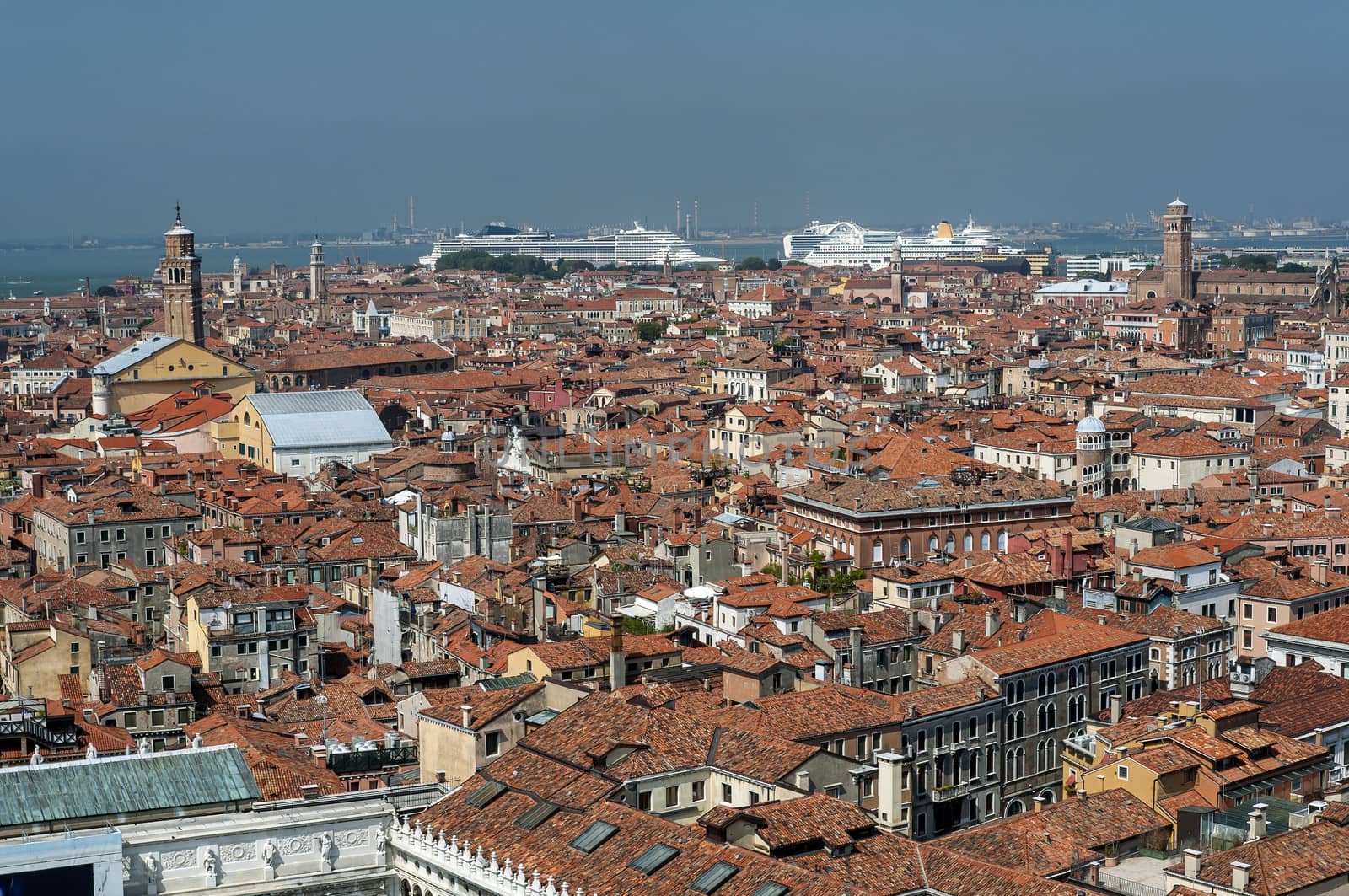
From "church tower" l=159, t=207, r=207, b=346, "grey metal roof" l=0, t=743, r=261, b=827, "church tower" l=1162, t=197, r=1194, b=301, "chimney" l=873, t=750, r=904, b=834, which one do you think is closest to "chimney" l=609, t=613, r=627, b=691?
"chimney" l=873, t=750, r=904, b=834

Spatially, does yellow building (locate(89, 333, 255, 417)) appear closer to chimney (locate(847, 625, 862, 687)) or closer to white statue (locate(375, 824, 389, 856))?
chimney (locate(847, 625, 862, 687))

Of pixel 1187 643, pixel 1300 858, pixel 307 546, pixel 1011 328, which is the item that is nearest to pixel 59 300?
pixel 1011 328

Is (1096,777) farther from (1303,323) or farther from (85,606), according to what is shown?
(1303,323)

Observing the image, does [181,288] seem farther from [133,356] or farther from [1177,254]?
[1177,254]

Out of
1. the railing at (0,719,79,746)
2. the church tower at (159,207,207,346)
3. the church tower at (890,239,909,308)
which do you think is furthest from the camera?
the church tower at (890,239,909,308)

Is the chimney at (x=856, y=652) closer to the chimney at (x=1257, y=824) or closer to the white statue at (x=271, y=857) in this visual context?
the chimney at (x=1257, y=824)

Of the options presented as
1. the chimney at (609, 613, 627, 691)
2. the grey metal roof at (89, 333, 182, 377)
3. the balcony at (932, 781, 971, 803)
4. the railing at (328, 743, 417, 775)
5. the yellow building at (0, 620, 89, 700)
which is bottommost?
the balcony at (932, 781, 971, 803)
